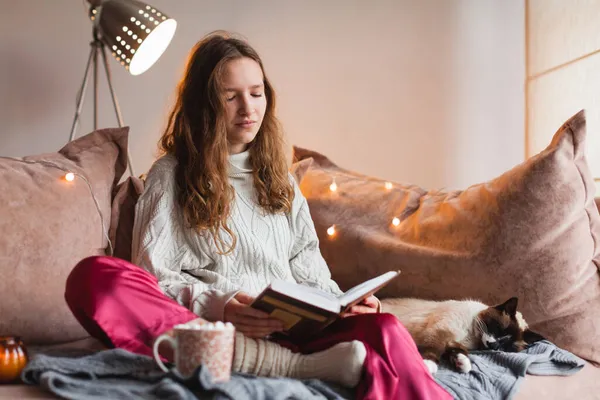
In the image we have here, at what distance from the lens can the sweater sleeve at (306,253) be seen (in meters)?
1.90

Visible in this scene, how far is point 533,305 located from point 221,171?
0.86 meters

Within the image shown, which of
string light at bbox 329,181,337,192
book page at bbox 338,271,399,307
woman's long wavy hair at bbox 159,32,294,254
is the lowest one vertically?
string light at bbox 329,181,337,192

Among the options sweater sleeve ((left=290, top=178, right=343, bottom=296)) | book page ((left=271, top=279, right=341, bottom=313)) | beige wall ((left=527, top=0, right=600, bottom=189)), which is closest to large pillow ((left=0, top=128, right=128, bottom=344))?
sweater sleeve ((left=290, top=178, right=343, bottom=296))

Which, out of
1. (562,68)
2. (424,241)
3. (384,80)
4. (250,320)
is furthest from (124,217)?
(562,68)

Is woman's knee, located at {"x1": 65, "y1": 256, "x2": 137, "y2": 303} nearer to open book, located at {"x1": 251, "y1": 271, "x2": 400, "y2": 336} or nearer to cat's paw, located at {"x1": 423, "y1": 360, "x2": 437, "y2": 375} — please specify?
open book, located at {"x1": 251, "y1": 271, "x2": 400, "y2": 336}

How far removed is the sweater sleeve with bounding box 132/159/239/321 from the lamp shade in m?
0.54

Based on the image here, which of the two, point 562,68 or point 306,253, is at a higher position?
point 562,68

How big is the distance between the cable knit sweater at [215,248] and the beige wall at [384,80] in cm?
80

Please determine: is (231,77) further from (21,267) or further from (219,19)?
(219,19)

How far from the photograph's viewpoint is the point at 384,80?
2.78 metres

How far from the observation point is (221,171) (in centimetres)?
187

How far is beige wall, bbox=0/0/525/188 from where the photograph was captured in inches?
103

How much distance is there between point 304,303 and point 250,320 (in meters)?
0.21

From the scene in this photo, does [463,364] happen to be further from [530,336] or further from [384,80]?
[384,80]
